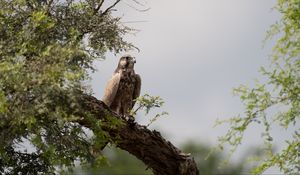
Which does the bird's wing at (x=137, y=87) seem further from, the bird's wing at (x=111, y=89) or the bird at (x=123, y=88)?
the bird's wing at (x=111, y=89)

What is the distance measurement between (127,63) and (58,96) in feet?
6.50

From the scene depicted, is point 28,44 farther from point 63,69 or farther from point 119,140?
point 119,140

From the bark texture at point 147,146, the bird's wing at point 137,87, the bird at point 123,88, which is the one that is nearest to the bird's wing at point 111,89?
the bird at point 123,88

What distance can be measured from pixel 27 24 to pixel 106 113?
1.03m

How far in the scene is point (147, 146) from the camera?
295 inches

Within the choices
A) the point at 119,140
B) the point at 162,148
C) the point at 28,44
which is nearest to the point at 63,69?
the point at 28,44

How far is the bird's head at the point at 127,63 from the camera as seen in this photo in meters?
7.74

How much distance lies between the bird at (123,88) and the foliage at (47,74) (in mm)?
189

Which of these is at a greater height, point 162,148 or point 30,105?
point 162,148

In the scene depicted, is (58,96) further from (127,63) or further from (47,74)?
(127,63)

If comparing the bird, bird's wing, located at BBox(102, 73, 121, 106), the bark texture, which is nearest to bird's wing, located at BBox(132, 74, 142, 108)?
the bird

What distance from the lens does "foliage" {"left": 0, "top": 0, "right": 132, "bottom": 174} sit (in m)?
5.86

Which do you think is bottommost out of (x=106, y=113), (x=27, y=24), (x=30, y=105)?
(x=30, y=105)

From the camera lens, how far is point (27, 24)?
6742mm
